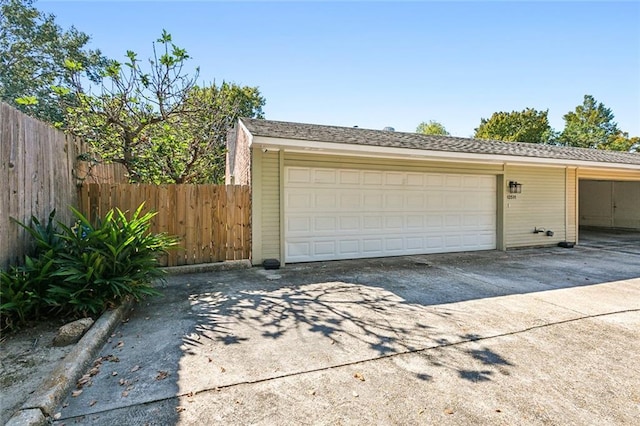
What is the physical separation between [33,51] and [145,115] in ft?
43.9

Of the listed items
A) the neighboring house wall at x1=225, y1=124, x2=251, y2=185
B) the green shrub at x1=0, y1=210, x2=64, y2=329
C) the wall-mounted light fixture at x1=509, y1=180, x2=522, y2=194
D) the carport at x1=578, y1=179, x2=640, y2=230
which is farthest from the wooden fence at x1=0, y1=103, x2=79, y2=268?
the carport at x1=578, y1=179, x2=640, y2=230

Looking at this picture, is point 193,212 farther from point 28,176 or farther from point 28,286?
point 28,286

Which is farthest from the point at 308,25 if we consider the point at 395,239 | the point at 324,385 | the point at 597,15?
the point at 324,385

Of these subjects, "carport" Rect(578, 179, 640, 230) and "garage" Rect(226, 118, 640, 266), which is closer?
"garage" Rect(226, 118, 640, 266)

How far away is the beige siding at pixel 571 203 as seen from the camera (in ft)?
32.4

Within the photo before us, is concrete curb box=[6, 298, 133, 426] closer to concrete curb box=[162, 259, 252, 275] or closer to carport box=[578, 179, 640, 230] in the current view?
concrete curb box=[162, 259, 252, 275]

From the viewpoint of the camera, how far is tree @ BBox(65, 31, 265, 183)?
6.34 m

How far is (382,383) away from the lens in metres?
2.48

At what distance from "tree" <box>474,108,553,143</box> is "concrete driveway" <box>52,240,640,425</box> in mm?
28195

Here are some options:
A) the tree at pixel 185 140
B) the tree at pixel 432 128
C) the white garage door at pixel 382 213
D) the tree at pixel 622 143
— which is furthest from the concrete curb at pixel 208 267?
the tree at pixel 622 143

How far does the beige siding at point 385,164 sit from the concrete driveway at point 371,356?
2.88m

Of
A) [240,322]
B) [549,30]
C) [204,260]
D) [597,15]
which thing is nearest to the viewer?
[240,322]

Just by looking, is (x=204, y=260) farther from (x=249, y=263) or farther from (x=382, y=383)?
(x=382, y=383)

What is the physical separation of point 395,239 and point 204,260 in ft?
14.4
